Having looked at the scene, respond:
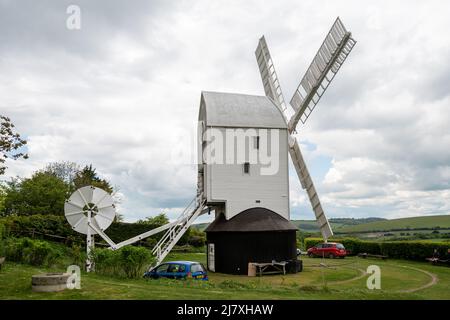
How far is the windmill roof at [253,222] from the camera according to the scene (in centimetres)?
2433

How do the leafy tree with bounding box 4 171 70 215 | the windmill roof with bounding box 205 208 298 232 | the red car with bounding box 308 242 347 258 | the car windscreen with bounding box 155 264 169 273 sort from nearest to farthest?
the car windscreen with bounding box 155 264 169 273, the windmill roof with bounding box 205 208 298 232, the red car with bounding box 308 242 347 258, the leafy tree with bounding box 4 171 70 215

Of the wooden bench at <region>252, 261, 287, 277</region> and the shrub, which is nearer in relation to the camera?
the shrub

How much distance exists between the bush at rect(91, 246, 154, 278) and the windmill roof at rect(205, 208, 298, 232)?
862 centimetres

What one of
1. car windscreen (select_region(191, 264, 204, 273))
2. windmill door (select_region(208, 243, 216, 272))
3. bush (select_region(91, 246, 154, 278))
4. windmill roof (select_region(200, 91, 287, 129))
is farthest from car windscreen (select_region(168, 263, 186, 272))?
windmill roof (select_region(200, 91, 287, 129))

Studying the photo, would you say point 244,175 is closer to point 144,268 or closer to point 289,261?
point 289,261

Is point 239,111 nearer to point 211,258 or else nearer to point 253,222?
point 253,222

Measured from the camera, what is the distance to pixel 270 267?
24.3 m

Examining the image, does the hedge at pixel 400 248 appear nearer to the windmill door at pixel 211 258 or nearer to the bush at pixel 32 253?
the windmill door at pixel 211 258

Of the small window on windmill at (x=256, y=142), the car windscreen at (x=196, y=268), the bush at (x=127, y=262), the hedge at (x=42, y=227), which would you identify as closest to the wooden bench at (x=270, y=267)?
the car windscreen at (x=196, y=268)

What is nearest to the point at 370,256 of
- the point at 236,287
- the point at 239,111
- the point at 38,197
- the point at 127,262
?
the point at 239,111

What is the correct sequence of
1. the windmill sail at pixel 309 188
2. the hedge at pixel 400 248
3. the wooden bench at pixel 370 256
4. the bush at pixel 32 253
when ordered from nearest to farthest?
the bush at pixel 32 253, the windmill sail at pixel 309 188, the hedge at pixel 400 248, the wooden bench at pixel 370 256

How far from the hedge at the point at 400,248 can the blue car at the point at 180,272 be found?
19.1m

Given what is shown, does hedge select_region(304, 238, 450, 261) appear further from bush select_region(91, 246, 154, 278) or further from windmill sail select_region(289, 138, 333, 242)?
bush select_region(91, 246, 154, 278)

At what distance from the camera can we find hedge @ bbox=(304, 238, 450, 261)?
29.0 m
